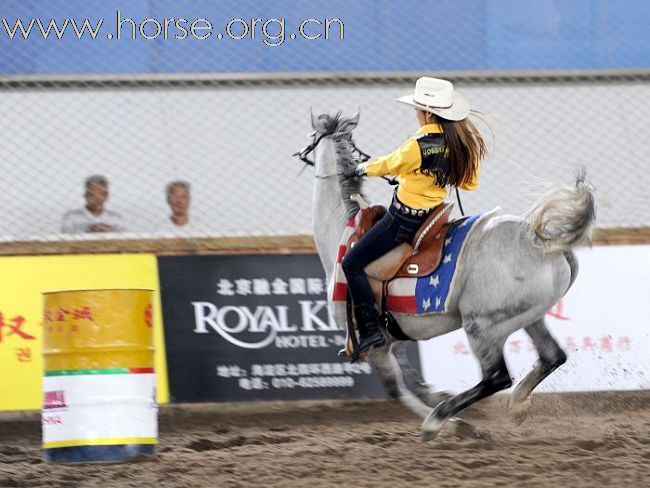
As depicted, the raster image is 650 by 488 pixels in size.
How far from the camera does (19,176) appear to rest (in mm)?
8969

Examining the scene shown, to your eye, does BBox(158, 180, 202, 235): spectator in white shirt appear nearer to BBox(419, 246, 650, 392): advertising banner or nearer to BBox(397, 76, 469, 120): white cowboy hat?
BBox(419, 246, 650, 392): advertising banner

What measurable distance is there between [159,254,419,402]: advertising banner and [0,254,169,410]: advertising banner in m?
0.12

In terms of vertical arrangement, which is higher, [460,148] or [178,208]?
[178,208]

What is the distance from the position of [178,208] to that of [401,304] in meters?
2.97

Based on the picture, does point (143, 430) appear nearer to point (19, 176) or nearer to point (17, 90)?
point (19, 176)

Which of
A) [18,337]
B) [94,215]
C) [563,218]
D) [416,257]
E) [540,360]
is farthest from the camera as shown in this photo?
[94,215]

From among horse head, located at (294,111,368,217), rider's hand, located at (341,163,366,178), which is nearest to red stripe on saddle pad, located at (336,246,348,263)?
horse head, located at (294,111,368,217)

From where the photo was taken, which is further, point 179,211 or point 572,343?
point 179,211

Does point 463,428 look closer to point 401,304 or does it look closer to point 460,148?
point 401,304

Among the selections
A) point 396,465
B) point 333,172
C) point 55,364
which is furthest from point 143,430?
point 333,172

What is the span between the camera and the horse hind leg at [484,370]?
6461mm

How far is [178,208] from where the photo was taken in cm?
903

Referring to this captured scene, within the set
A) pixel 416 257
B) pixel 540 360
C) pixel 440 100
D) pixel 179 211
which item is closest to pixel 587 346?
pixel 540 360

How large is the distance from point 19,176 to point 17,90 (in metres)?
0.77
